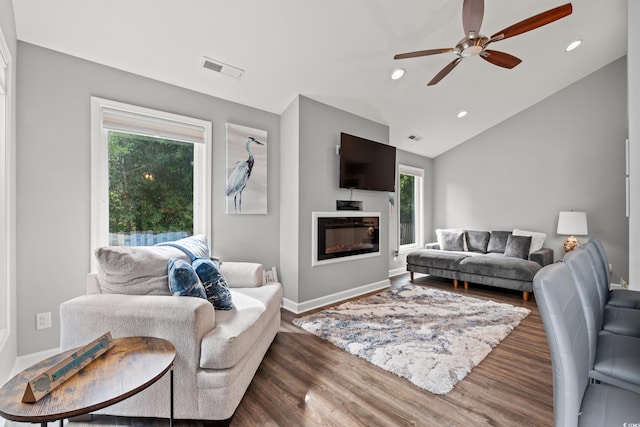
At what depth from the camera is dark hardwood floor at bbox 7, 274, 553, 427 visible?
1.70 meters

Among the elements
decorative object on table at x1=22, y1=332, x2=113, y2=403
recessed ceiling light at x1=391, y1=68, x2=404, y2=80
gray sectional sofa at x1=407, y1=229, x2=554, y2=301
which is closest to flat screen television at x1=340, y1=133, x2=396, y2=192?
recessed ceiling light at x1=391, y1=68, x2=404, y2=80

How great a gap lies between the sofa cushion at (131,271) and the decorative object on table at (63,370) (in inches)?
17.5

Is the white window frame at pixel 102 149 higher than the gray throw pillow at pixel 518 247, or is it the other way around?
the white window frame at pixel 102 149

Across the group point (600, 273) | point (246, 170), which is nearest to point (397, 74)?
point (246, 170)

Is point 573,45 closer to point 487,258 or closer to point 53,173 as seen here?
point 487,258

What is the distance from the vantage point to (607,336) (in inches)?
66.5

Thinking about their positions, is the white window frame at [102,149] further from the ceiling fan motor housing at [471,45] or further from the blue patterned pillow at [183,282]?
the ceiling fan motor housing at [471,45]

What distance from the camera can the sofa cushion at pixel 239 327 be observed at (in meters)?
1.60

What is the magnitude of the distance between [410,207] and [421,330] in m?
3.49

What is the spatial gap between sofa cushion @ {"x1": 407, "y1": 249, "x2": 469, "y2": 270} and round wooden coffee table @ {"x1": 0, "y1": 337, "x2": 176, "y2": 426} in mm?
4327

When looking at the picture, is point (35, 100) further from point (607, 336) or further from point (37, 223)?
point (607, 336)

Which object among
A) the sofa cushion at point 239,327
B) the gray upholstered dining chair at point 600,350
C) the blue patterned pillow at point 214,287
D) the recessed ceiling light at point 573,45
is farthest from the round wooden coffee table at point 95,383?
the recessed ceiling light at point 573,45

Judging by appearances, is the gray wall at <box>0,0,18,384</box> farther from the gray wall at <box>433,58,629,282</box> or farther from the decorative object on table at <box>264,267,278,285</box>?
the gray wall at <box>433,58,629,282</box>

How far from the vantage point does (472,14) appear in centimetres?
204
